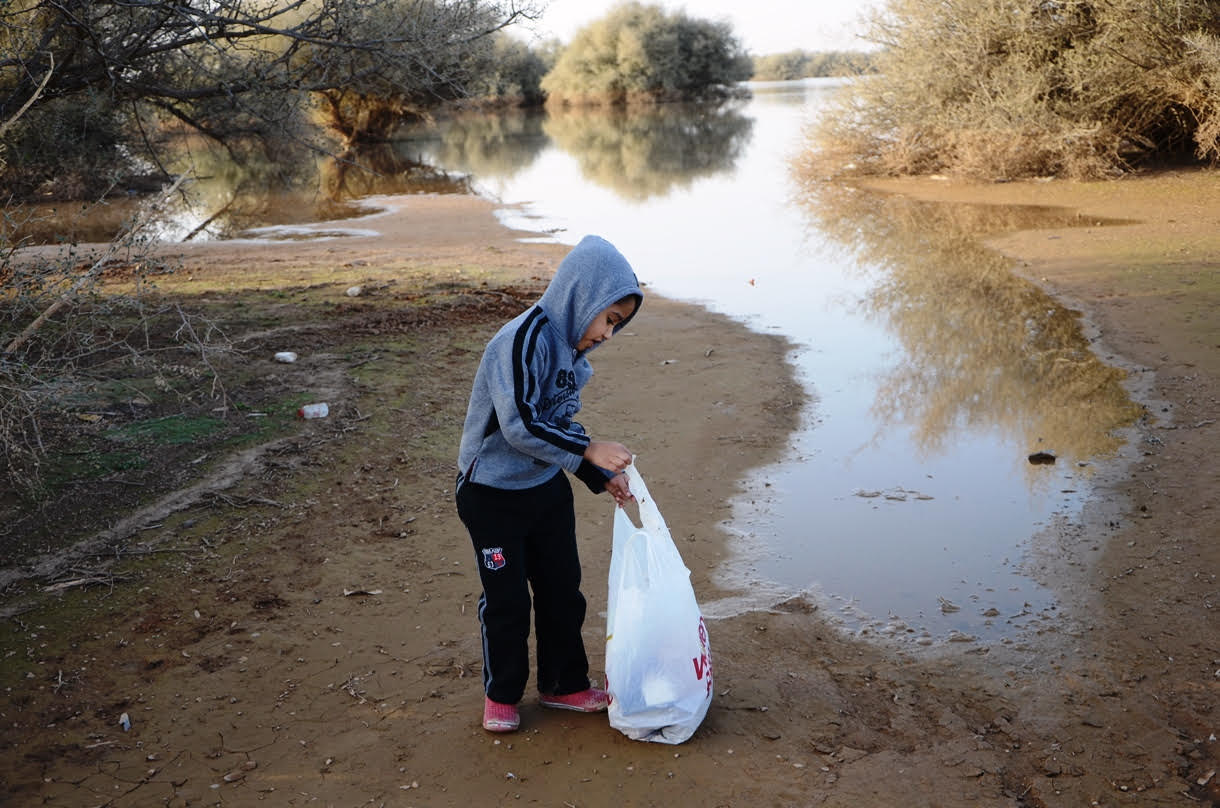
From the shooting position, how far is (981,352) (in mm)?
7973

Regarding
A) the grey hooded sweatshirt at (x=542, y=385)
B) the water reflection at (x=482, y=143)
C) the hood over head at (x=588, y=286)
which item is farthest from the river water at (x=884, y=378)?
the water reflection at (x=482, y=143)

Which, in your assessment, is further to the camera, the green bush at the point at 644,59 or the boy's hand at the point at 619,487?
the green bush at the point at 644,59

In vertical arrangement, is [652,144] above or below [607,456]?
Answer: above

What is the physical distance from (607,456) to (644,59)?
173 feet

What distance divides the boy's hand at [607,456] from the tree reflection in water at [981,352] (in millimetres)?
3721

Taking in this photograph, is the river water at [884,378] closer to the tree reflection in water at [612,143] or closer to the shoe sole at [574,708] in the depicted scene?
the shoe sole at [574,708]

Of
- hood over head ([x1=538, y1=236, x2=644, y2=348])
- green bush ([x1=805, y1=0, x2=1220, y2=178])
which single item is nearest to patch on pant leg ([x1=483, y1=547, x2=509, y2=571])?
hood over head ([x1=538, y1=236, x2=644, y2=348])

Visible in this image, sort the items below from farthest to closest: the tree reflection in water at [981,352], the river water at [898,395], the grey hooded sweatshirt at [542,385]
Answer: the tree reflection in water at [981,352]
the river water at [898,395]
the grey hooded sweatshirt at [542,385]

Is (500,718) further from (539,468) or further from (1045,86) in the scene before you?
(1045,86)

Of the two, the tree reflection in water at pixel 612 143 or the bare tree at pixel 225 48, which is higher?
the bare tree at pixel 225 48

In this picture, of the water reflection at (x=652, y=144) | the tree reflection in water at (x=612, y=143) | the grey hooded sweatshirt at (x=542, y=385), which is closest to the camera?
the grey hooded sweatshirt at (x=542, y=385)

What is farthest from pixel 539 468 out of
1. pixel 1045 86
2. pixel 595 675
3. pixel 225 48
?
pixel 1045 86

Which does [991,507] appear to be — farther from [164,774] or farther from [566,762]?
[164,774]

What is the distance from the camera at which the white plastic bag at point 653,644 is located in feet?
10.1
